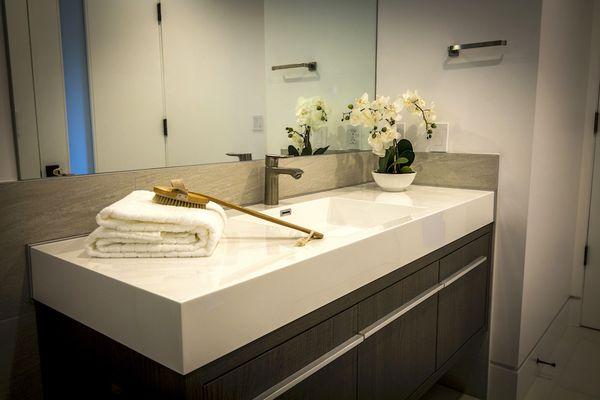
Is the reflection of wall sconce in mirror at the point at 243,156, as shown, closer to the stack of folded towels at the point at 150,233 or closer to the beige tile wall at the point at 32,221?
the beige tile wall at the point at 32,221

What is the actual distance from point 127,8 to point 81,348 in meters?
0.84

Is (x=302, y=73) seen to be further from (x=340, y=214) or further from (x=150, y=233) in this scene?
(x=150, y=233)

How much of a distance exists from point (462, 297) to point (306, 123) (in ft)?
2.84

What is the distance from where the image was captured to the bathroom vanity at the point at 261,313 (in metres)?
0.85

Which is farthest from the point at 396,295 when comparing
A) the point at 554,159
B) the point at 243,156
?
the point at 554,159

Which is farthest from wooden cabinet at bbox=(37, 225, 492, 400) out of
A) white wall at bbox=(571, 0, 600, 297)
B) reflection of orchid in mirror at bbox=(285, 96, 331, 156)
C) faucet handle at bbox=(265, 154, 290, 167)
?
white wall at bbox=(571, 0, 600, 297)

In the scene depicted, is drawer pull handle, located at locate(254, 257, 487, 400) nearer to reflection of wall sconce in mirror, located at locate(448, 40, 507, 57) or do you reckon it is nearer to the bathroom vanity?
the bathroom vanity

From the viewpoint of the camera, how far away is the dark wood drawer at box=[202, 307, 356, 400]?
908mm

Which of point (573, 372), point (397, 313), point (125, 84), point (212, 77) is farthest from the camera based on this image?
point (573, 372)

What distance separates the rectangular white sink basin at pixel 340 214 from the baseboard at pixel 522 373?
0.94 meters

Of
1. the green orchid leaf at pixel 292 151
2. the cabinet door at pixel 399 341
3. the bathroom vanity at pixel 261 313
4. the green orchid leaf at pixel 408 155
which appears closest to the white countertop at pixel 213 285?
the bathroom vanity at pixel 261 313

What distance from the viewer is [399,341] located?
4.73ft

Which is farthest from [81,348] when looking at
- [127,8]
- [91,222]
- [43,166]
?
[127,8]

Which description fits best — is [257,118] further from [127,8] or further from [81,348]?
[81,348]
